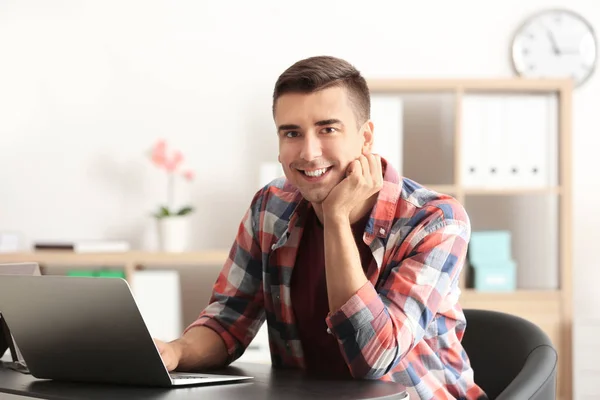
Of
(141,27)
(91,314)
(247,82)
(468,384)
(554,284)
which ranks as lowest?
(554,284)

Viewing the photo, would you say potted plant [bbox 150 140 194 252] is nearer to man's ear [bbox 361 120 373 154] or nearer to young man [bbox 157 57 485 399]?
young man [bbox 157 57 485 399]

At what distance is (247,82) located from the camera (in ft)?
13.1

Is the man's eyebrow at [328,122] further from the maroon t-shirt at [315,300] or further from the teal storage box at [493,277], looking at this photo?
the teal storage box at [493,277]

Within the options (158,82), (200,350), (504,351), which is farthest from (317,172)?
(158,82)

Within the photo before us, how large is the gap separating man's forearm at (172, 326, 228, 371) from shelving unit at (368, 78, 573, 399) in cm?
198

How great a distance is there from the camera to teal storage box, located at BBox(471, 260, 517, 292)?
357 centimetres

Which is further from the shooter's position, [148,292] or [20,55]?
[20,55]

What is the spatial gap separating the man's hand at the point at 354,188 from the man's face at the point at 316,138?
0.12 ft

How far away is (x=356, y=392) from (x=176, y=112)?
288 centimetres

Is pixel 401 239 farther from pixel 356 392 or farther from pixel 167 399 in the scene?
A: pixel 167 399

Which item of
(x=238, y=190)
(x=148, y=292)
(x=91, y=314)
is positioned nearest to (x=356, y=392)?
(x=91, y=314)

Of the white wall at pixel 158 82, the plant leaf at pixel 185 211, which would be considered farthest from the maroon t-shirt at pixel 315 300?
the white wall at pixel 158 82

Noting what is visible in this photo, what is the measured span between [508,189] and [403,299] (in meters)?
Result: 2.20

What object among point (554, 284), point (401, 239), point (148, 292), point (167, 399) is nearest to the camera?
point (167, 399)
